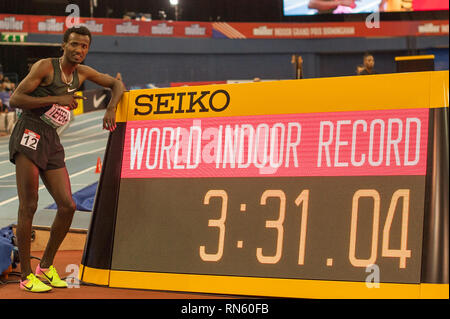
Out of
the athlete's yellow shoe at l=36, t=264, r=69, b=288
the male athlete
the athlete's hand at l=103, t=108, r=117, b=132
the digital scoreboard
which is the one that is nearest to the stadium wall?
the male athlete

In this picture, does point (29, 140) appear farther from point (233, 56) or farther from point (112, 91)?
point (233, 56)

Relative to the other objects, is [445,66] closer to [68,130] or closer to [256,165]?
[68,130]

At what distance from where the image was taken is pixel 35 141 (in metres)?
3.77

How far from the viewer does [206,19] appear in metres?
32.9

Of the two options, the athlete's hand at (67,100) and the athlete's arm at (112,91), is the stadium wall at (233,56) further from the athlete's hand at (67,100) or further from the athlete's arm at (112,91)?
the athlete's hand at (67,100)

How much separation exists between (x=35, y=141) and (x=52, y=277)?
87 cm

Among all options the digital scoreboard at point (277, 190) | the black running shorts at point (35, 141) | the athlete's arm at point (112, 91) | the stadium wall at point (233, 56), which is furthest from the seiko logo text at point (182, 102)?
the stadium wall at point (233, 56)

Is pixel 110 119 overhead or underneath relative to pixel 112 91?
underneath

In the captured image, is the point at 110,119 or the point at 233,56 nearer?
the point at 110,119

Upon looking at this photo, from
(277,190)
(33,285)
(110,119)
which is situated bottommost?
(33,285)

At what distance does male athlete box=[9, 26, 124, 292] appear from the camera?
3.71 metres

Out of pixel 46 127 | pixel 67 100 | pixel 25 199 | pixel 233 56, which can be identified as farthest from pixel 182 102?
pixel 233 56

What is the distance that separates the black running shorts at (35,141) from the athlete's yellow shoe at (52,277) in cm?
66

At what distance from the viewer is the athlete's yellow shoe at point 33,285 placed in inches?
146
